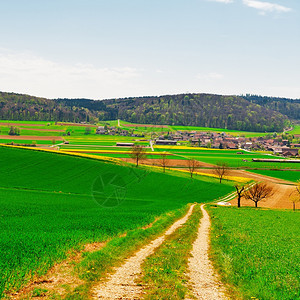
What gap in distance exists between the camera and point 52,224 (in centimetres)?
2289

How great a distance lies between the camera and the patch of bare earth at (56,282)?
1062cm

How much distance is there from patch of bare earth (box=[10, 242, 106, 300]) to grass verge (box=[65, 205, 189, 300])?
382 mm

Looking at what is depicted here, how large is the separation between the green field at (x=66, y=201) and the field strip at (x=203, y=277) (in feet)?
23.4

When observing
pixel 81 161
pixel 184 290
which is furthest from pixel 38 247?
pixel 81 161

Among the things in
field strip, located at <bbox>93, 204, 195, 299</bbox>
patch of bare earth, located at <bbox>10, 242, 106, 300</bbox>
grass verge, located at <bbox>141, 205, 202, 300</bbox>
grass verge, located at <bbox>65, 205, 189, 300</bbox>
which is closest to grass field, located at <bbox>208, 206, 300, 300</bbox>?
grass verge, located at <bbox>141, 205, 202, 300</bbox>

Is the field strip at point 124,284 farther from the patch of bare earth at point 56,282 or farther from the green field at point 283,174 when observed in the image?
the green field at point 283,174

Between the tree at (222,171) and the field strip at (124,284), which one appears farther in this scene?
the tree at (222,171)

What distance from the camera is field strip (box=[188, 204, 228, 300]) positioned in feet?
37.6

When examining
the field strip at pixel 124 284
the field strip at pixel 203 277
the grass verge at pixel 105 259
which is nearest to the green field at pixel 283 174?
the field strip at pixel 203 277

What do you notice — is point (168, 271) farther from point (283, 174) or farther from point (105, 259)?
point (283, 174)

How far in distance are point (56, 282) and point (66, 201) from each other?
32132 millimetres

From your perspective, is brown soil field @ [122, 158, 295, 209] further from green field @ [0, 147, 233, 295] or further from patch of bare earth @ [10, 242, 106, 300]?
patch of bare earth @ [10, 242, 106, 300]

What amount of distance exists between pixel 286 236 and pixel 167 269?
1618 cm

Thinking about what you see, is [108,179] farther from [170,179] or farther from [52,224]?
[52,224]
